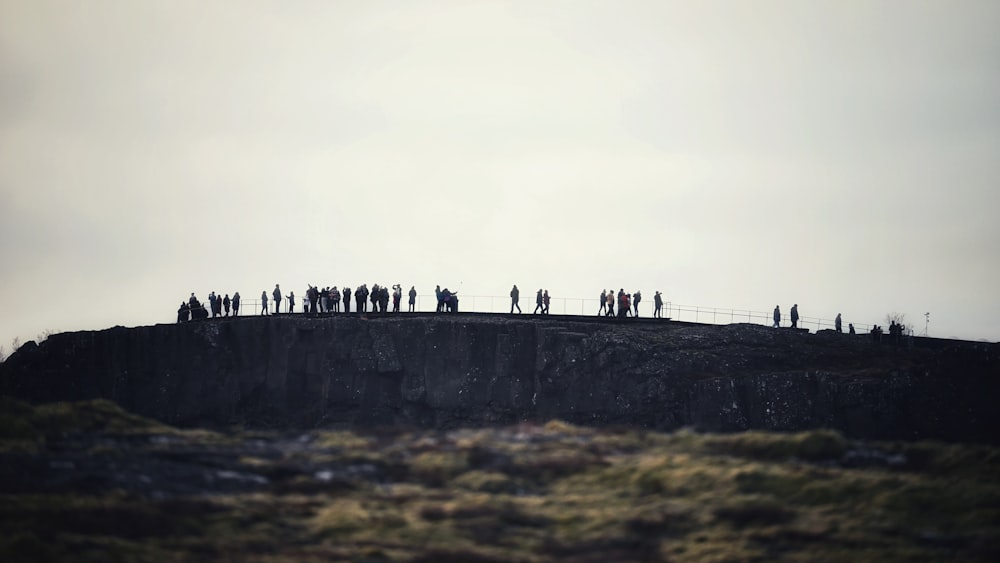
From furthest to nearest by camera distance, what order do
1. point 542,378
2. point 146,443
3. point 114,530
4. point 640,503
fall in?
1. point 542,378
2. point 146,443
3. point 640,503
4. point 114,530

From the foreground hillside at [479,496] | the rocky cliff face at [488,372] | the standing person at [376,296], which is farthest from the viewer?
the standing person at [376,296]

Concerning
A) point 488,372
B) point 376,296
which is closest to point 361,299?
point 376,296

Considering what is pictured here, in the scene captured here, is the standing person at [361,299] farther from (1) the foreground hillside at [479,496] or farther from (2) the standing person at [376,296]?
(1) the foreground hillside at [479,496]

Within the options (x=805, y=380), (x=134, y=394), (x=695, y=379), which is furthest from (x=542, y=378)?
(x=134, y=394)

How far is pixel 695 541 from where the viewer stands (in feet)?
205

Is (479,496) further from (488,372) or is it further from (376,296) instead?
(376,296)

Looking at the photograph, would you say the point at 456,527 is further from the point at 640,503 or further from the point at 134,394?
the point at 134,394

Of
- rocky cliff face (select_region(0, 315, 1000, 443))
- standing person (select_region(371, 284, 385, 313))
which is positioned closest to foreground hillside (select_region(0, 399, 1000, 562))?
rocky cliff face (select_region(0, 315, 1000, 443))

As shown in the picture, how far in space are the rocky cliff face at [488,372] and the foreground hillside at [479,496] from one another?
17839 mm

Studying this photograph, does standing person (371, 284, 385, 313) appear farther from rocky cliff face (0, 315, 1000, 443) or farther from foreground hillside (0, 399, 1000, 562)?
foreground hillside (0, 399, 1000, 562)

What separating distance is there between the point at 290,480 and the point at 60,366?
128 ft

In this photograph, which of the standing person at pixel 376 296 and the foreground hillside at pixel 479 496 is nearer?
the foreground hillside at pixel 479 496

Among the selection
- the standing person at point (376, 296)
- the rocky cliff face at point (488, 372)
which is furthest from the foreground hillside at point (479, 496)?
the standing person at point (376, 296)

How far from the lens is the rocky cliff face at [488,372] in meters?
93.4
